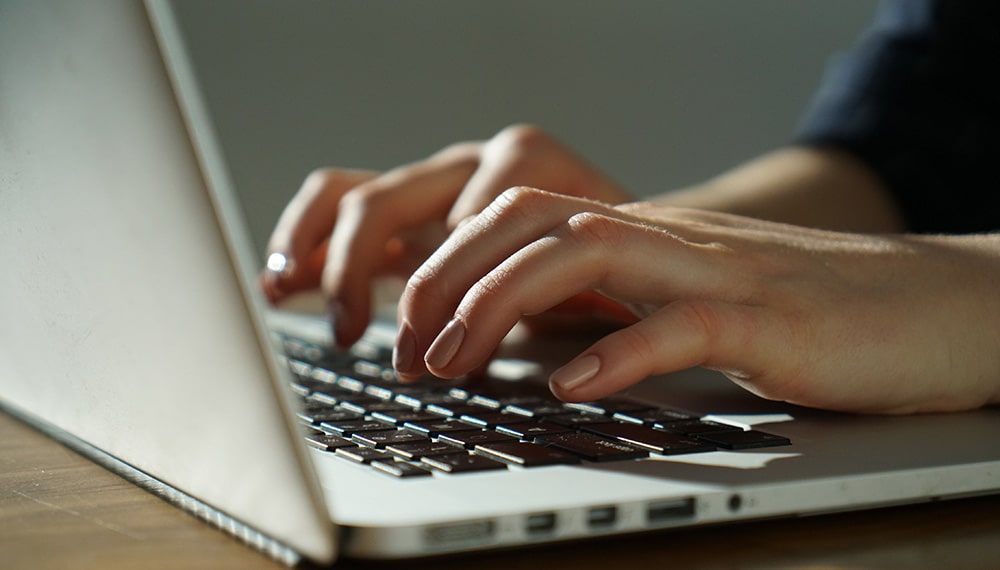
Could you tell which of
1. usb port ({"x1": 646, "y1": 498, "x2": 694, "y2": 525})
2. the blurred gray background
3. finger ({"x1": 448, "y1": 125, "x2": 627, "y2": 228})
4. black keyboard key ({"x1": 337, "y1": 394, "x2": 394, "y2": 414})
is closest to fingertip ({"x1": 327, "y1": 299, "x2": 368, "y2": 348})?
finger ({"x1": 448, "y1": 125, "x2": 627, "y2": 228})

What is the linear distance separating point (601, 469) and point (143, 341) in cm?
16

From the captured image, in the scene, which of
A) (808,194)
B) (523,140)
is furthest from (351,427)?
(808,194)

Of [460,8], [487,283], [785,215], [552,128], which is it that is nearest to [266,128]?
[460,8]

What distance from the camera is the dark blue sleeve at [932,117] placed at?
107cm

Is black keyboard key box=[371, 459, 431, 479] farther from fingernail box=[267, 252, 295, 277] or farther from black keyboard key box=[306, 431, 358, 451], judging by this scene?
fingernail box=[267, 252, 295, 277]

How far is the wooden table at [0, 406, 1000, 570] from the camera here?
0.32 meters

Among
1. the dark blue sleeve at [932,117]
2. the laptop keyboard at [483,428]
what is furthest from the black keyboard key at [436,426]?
the dark blue sleeve at [932,117]

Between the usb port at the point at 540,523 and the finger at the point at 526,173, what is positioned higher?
the finger at the point at 526,173

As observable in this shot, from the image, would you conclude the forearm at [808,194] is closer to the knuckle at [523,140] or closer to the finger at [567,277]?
the knuckle at [523,140]

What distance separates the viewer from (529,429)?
0.45 metres

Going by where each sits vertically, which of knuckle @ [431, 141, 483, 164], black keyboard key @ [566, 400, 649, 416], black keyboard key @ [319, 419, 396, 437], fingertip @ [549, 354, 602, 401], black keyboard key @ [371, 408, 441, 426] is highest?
knuckle @ [431, 141, 483, 164]

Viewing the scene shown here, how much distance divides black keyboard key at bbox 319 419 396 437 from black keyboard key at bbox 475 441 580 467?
6 centimetres

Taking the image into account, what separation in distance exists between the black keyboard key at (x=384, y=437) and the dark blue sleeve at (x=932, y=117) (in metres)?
0.80

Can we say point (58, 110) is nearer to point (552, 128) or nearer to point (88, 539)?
point (88, 539)
